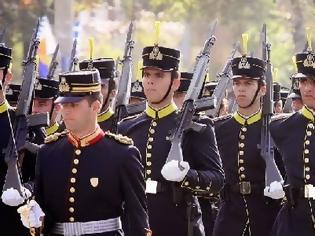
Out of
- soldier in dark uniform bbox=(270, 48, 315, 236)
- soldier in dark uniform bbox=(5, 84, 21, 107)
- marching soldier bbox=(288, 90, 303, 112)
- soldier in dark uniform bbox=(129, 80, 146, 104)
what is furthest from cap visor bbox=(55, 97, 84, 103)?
soldier in dark uniform bbox=(129, 80, 146, 104)

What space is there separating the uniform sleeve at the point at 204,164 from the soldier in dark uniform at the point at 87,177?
1294 millimetres

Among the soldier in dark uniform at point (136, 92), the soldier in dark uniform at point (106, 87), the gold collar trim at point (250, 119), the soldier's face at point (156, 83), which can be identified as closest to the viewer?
the soldier's face at point (156, 83)

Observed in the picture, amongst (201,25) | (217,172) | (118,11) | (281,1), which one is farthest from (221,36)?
(217,172)

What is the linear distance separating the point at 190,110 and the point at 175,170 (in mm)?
789

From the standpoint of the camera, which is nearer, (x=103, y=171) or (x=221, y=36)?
(x=103, y=171)

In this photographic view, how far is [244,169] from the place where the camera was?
10914 millimetres

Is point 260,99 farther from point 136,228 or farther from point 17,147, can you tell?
point 136,228

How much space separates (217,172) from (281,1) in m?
30.3

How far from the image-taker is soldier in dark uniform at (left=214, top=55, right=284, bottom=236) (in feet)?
35.5

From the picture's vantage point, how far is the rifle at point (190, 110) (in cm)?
916

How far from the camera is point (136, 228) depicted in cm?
767

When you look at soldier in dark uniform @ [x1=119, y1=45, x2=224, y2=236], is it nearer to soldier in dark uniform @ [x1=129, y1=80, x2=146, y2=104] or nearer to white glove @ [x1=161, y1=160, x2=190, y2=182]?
white glove @ [x1=161, y1=160, x2=190, y2=182]

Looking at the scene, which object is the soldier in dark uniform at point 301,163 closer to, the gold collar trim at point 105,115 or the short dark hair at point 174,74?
the short dark hair at point 174,74

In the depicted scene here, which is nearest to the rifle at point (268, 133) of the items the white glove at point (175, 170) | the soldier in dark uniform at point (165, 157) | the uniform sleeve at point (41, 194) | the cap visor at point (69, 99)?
the soldier in dark uniform at point (165, 157)
